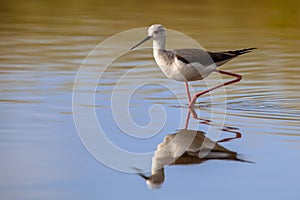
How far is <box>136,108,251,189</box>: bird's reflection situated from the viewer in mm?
5730

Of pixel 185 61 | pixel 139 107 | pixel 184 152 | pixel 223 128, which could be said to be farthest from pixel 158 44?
pixel 184 152

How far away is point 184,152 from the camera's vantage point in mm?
6258

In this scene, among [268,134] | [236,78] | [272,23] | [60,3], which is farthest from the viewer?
[60,3]

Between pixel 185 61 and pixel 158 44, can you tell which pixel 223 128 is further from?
pixel 158 44

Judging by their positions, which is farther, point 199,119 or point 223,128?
point 199,119

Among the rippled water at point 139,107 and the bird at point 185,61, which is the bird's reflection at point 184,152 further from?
the bird at point 185,61

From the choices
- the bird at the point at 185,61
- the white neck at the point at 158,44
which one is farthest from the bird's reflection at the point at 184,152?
the white neck at the point at 158,44

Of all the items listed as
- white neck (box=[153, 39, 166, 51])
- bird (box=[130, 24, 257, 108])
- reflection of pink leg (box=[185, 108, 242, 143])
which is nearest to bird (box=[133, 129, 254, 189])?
reflection of pink leg (box=[185, 108, 242, 143])

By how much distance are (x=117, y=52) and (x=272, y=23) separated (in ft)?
15.4

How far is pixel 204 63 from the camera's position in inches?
327

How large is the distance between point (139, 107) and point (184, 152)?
70.6 inches

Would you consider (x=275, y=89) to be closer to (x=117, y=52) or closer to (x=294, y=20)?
(x=117, y=52)

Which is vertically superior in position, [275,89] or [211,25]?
[211,25]

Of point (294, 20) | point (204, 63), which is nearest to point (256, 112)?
point (204, 63)
